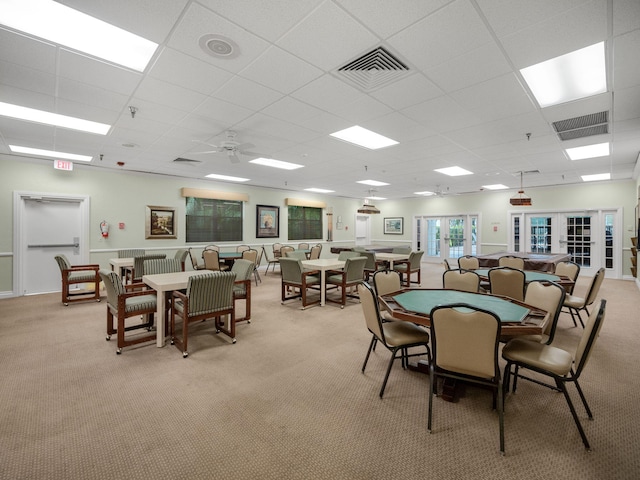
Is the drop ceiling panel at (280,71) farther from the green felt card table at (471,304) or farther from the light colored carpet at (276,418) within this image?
the light colored carpet at (276,418)

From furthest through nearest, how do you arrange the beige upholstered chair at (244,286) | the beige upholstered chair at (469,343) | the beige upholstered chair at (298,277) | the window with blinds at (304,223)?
the window with blinds at (304,223) < the beige upholstered chair at (298,277) < the beige upholstered chair at (244,286) < the beige upholstered chair at (469,343)

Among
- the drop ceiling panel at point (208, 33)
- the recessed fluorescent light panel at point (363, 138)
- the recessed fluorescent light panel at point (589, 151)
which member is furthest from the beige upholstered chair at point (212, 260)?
the recessed fluorescent light panel at point (589, 151)

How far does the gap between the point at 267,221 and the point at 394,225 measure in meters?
6.09

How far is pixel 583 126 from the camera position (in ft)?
13.0

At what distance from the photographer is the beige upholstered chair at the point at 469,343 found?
1876mm

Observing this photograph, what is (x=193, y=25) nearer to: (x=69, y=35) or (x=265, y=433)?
(x=69, y=35)

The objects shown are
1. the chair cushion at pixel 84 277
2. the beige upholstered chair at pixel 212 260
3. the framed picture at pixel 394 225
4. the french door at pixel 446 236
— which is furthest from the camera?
the framed picture at pixel 394 225

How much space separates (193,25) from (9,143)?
517 centimetres

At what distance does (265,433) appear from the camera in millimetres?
2027

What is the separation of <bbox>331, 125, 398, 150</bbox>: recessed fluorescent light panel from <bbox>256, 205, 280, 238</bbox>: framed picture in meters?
5.40

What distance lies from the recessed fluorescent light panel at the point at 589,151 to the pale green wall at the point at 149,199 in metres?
3.89

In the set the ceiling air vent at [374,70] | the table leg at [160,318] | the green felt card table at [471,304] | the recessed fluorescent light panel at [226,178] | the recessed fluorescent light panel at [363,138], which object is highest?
the recessed fluorescent light panel at [226,178]

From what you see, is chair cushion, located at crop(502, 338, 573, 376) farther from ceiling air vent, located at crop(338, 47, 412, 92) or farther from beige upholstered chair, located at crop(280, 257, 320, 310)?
beige upholstered chair, located at crop(280, 257, 320, 310)

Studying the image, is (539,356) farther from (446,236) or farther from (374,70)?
(446,236)
